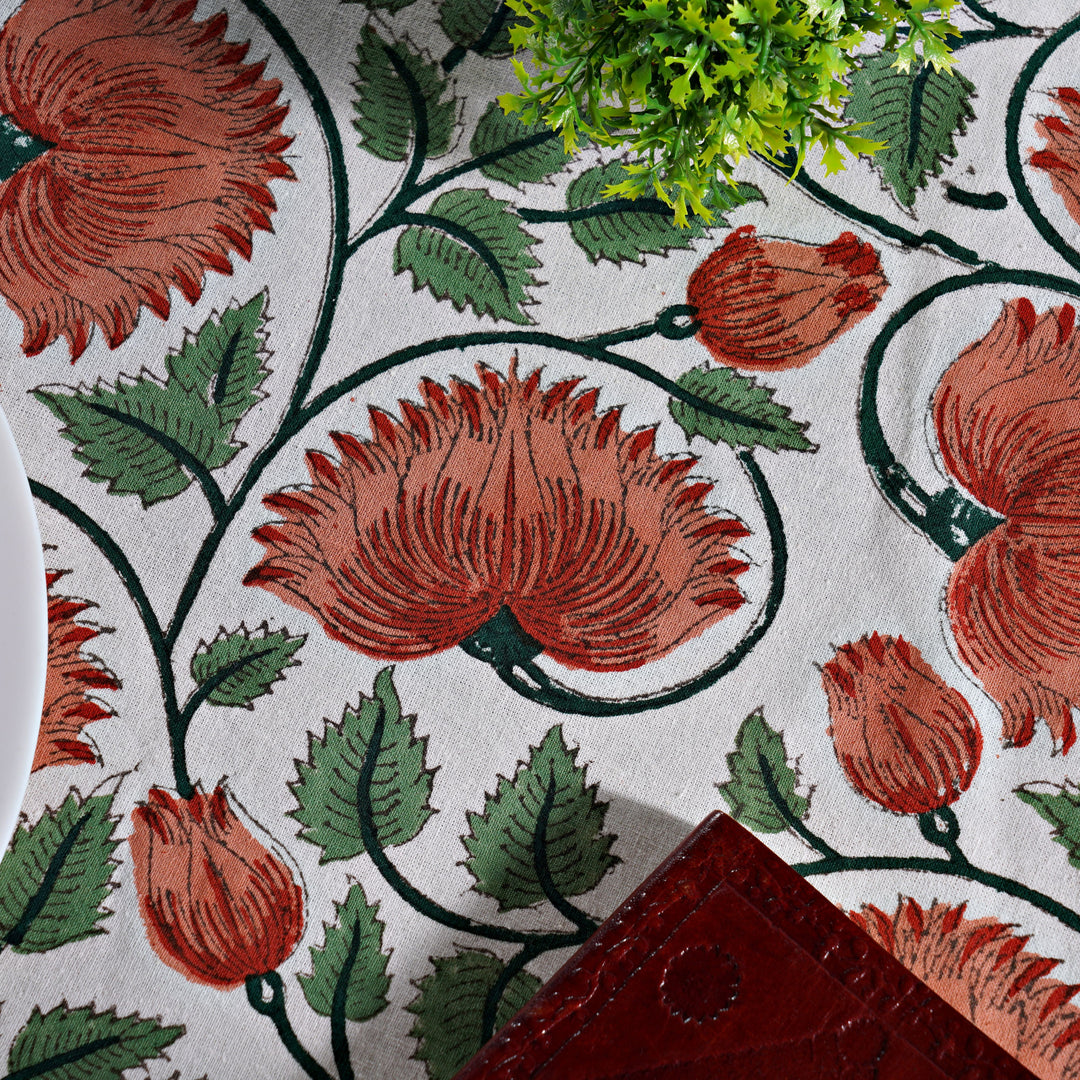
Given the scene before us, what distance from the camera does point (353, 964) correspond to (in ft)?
2.53

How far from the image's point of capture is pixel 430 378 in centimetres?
84

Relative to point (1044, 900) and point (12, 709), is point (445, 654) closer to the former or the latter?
point (12, 709)

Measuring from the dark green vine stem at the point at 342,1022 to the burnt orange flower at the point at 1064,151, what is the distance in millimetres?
868

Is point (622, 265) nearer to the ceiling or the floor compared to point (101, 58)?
nearer to the floor

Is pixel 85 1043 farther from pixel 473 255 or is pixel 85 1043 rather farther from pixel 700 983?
pixel 473 255

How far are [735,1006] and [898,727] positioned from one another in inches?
10.3

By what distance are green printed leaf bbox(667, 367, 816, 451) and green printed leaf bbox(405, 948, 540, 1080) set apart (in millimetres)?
448

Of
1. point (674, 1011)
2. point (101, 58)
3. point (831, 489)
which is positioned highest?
point (101, 58)

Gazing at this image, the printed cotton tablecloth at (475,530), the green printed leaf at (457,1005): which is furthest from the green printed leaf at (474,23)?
the green printed leaf at (457,1005)

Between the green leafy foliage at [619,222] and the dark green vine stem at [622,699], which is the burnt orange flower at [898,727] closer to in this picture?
the dark green vine stem at [622,699]

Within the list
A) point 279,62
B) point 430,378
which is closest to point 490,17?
point 279,62

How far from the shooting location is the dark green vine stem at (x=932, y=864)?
0.80 meters

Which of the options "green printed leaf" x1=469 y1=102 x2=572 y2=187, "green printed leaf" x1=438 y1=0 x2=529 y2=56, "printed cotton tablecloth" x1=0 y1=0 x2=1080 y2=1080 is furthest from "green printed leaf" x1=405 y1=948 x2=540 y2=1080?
"green printed leaf" x1=438 y1=0 x2=529 y2=56

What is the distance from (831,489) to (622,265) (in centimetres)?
26
